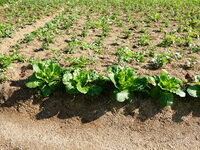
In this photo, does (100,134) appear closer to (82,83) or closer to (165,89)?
(82,83)

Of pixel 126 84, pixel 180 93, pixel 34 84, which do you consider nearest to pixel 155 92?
pixel 180 93

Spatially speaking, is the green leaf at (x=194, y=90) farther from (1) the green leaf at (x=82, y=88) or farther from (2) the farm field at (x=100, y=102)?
(1) the green leaf at (x=82, y=88)

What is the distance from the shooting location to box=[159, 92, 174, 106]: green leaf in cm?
535

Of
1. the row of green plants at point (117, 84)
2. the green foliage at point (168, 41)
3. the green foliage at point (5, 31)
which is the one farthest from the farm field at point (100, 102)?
the green foliage at point (5, 31)

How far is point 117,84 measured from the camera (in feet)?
18.3

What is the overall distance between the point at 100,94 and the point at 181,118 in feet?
6.69

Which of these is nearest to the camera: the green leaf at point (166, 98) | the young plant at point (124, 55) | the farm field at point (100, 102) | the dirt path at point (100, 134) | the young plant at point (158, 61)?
the dirt path at point (100, 134)

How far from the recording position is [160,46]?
28.4 ft

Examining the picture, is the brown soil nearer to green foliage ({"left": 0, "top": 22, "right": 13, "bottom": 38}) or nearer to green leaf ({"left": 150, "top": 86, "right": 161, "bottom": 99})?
green leaf ({"left": 150, "top": 86, "right": 161, "bottom": 99})

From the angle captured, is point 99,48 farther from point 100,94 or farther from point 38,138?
point 38,138

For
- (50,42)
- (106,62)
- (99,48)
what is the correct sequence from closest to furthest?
(106,62)
(99,48)
(50,42)

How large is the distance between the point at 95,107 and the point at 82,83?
677 millimetres

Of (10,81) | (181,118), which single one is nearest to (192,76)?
(181,118)

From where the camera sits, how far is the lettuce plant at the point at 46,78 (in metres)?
5.75
